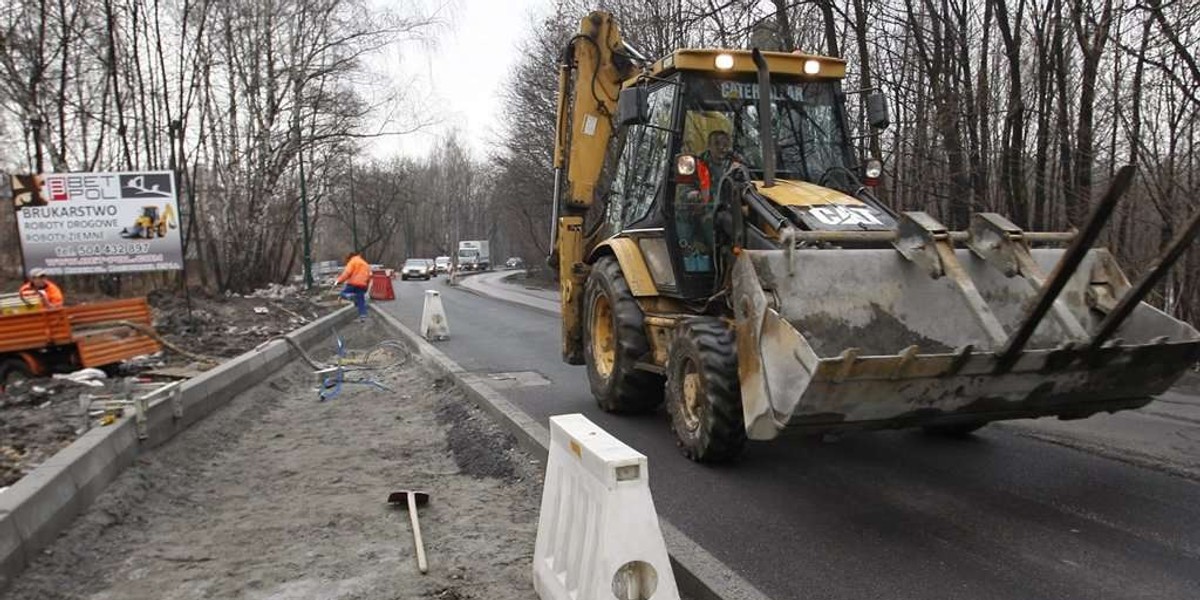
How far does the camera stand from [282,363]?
1182 cm

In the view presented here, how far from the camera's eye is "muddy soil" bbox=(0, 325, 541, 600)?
4.20 meters

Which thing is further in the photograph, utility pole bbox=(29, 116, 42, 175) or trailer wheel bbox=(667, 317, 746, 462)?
utility pole bbox=(29, 116, 42, 175)

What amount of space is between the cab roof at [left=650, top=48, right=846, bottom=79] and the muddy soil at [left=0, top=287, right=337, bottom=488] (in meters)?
5.36

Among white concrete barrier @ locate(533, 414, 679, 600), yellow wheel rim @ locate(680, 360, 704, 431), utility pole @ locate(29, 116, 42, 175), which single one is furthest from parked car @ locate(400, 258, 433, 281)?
white concrete barrier @ locate(533, 414, 679, 600)

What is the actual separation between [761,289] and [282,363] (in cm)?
888

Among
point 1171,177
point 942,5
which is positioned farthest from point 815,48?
point 1171,177

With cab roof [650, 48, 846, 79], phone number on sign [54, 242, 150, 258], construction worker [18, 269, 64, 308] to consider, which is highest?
cab roof [650, 48, 846, 79]

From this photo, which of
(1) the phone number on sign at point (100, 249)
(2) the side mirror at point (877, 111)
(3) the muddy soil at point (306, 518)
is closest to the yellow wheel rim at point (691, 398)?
(3) the muddy soil at point (306, 518)

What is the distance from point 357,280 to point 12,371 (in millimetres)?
10055

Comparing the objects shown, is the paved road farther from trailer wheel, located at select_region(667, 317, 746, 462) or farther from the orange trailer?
the orange trailer

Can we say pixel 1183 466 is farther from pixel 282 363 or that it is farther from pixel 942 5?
pixel 942 5

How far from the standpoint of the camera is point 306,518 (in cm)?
526

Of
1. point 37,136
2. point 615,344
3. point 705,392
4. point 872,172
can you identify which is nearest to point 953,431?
point 872,172

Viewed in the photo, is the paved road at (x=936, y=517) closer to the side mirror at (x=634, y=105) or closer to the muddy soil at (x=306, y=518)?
the muddy soil at (x=306, y=518)
